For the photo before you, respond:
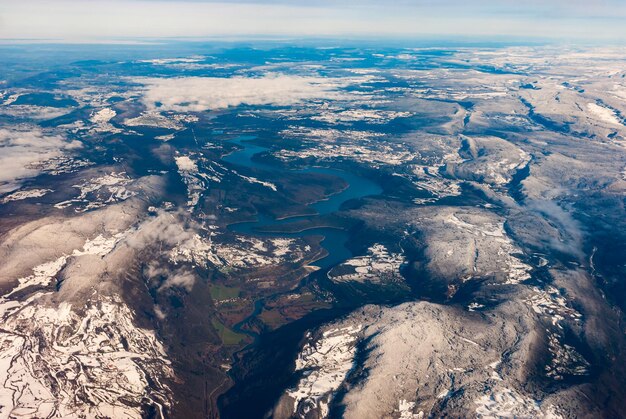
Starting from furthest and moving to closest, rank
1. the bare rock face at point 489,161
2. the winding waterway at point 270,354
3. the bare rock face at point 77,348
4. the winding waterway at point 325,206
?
the bare rock face at point 489,161
the winding waterway at point 325,206
the winding waterway at point 270,354
the bare rock face at point 77,348

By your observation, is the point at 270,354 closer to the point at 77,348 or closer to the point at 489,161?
the point at 77,348

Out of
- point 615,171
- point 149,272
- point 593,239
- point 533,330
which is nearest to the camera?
point 533,330

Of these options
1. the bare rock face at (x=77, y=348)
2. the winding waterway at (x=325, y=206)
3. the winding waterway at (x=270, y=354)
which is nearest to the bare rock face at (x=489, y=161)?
the winding waterway at (x=325, y=206)

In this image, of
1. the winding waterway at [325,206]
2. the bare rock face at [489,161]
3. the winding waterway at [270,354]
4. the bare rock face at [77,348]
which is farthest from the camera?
the bare rock face at [489,161]

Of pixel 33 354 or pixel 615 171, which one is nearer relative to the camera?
pixel 33 354

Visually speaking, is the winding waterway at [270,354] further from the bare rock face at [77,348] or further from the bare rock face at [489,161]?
the bare rock face at [489,161]

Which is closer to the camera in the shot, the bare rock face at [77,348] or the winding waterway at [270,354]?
the bare rock face at [77,348]

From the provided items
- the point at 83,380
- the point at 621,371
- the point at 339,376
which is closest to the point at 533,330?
the point at 621,371

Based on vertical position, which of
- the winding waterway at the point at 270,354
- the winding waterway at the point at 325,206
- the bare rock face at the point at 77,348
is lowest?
the winding waterway at the point at 325,206

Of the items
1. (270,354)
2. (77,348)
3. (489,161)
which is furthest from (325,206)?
(77,348)

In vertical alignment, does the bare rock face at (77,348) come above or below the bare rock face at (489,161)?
above

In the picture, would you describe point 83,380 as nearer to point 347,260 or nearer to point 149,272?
point 149,272
